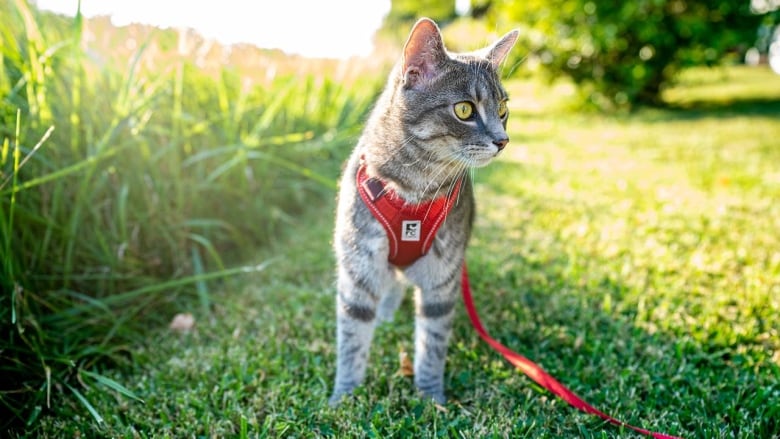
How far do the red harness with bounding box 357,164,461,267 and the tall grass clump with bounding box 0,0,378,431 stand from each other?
37.2 inches

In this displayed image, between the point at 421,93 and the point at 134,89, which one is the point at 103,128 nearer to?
the point at 134,89

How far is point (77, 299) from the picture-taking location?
240 centimetres

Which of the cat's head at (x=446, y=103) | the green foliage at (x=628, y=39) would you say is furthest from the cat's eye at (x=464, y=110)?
the green foliage at (x=628, y=39)

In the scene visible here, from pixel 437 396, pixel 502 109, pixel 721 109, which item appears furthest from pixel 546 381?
pixel 721 109

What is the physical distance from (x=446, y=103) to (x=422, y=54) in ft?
0.62

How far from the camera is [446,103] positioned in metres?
1.77

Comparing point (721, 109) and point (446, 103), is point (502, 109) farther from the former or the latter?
point (721, 109)

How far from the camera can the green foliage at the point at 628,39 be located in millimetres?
8117

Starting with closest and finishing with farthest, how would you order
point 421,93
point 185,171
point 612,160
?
point 421,93 → point 185,171 → point 612,160

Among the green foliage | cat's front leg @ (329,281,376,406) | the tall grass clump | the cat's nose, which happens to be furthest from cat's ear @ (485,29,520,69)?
the green foliage

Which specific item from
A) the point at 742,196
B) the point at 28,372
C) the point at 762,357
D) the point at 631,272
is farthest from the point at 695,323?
the point at 28,372

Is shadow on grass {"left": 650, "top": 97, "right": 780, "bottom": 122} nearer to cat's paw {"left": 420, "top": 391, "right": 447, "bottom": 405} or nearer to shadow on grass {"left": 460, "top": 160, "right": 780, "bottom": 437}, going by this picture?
shadow on grass {"left": 460, "top": 160, "right": 780, "bottom": 437}

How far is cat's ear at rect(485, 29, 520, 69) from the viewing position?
1.97m

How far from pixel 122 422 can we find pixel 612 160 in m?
5.13
